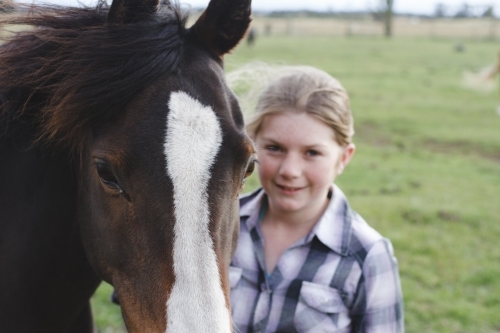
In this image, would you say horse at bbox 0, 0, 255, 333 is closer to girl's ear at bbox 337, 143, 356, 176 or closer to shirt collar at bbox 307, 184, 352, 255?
shirt collar at bbox 307, 184, 352, 255

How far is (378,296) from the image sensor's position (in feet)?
7.79

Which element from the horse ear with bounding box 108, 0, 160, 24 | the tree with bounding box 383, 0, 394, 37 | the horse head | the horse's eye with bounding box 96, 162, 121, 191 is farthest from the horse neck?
the tree with bounding box 383, 0, 394, 37

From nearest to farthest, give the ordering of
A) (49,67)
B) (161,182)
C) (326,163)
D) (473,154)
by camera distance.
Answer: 1. (161,182)
2. (49,67)
3. (326,163)
4. (473,154)

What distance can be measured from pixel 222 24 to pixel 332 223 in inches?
44.0

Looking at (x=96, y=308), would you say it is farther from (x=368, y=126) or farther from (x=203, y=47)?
(x=368, y=126)

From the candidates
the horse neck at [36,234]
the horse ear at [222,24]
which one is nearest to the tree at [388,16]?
the horse ear at [222,24]

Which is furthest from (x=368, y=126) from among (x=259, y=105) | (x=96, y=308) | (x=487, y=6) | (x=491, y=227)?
(x=487, y=6)

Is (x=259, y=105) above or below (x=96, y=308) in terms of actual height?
above

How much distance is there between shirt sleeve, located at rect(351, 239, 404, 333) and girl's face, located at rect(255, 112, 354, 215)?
1.31 feet

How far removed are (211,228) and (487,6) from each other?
64.5 m

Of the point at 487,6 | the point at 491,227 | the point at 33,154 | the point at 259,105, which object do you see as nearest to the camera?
the point at 33,154

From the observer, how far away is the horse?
157 centimetres

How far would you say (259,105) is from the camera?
109 inches

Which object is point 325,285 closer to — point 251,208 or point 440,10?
point 251,208
